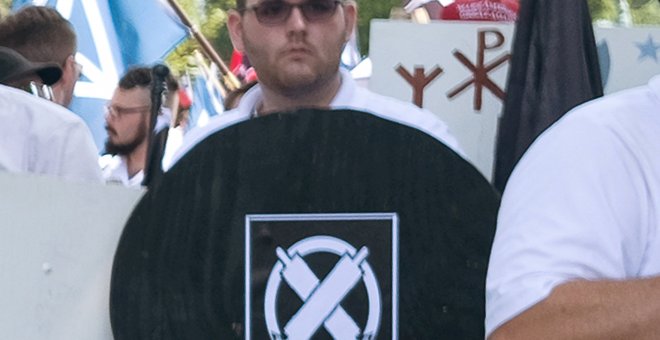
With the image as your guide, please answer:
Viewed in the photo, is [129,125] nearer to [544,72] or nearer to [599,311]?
[544,72]

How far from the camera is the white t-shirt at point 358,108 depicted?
3.05 m

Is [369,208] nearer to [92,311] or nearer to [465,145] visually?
[92,311]

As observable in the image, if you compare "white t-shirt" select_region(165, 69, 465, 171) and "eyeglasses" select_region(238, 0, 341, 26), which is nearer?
"white t-shirt" select_region(165, 69, 465, 171)

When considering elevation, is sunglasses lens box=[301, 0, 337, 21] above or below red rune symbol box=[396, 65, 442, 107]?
above

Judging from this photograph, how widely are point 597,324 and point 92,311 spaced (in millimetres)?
1281

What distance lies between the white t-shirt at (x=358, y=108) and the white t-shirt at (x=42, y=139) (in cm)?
25

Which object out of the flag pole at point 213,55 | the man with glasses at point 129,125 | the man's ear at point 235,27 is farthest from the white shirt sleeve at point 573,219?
the flag pole at point 213,55

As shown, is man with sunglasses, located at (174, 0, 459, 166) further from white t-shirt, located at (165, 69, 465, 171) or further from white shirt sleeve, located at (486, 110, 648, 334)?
white shirt sleeve, located at (486, 110, 648, 334)

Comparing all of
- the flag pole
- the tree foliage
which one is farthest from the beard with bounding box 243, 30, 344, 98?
the tree foliage

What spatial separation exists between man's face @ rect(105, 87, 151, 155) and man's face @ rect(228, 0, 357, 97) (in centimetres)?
222

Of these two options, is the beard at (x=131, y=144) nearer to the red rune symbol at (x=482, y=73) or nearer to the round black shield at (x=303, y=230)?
the red rune symbol at (x=482, y=73)

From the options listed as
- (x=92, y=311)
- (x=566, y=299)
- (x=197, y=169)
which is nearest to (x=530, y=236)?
(x=566, y=299)

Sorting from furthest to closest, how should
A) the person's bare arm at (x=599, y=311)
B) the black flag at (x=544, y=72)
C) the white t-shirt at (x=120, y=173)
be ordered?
1. the white t-shirt at (x=120, y=173)
2. the black flag at (x=544, y=72)
3. the person's bare arm at (x=599, y=311)

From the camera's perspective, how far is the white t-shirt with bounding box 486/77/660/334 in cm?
169
